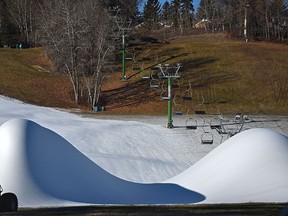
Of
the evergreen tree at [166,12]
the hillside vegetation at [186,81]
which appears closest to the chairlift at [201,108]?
the hillside vegetation at [186,81]

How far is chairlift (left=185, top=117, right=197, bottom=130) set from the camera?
26.5 metres

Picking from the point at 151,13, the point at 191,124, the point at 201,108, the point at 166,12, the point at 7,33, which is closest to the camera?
the point at 191,124

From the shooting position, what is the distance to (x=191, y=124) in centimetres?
2841

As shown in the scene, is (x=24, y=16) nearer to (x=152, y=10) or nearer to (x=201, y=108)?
(x=152, y=10)

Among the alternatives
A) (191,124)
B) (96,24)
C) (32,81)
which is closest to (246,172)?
(191,124)

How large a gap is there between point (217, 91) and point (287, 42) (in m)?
23.5

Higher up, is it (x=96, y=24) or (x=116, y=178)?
(x=96, y=24)

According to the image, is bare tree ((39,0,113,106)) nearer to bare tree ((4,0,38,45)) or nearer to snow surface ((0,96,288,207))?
snow surface ((0,96,288,207))

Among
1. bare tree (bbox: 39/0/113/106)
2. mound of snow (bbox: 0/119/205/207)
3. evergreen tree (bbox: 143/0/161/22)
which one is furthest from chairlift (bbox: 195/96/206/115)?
evergreen tree (bbox: 143/0/161/22)

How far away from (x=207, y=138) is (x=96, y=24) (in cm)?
1629

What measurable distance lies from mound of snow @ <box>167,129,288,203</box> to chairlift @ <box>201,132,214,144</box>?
29.2ft

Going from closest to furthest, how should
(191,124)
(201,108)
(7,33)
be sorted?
1. (191,124)
2. (201,108)
3. (7,33)

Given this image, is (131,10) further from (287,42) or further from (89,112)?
(89,112)

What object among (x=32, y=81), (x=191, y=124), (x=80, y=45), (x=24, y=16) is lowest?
(x=191, y=124)
